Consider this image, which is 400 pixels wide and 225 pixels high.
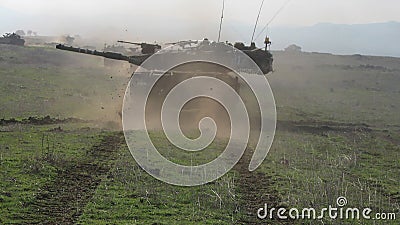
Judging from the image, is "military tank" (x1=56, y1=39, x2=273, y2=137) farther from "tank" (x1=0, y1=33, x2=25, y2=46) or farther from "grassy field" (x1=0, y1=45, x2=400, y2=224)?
"tank" (x1=0, y1=33, x2=25, y2=46)

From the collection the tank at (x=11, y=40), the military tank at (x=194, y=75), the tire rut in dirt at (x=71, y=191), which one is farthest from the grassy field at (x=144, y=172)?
the tank at (x=11, y=40)

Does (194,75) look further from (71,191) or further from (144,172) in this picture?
(71,191)

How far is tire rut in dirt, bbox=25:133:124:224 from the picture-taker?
10954mm

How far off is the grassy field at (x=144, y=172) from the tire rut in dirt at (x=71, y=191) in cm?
2

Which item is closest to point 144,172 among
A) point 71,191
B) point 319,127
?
point 71,191

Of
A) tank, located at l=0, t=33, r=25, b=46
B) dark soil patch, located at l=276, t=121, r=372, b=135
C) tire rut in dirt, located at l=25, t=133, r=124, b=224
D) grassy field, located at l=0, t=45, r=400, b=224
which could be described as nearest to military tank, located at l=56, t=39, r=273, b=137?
dark soil patch, located at l=276, t=121, r=372, b=135

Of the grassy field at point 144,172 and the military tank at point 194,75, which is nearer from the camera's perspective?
the grassy field at point 144,172

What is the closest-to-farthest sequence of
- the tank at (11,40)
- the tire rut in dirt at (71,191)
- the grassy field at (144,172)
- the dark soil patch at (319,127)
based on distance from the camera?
the tire rut in dirt at (71,191) → the grassy field at (144,172) → the dark soil patch at (319,127) → the tank at (11,40)

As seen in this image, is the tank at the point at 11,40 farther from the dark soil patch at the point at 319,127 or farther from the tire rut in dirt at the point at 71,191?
the tire rut in dirt at the point at 71,191

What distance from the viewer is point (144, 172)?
15.1 meters

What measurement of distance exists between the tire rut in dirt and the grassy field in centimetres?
2

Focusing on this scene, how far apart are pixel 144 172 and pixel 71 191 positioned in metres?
2.68

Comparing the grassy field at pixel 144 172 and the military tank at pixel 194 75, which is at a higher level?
the military tank at pixel 194 75

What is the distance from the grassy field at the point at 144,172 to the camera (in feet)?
37.9
